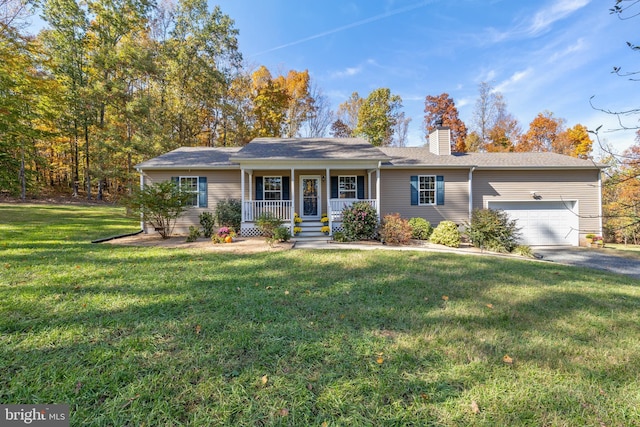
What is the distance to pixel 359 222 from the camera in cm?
934

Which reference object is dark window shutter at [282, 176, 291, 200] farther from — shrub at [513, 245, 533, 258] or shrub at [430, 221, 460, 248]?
Result: shrub at [513, 245, 533, 258]

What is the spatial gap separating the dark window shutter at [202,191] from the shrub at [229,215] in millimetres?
1003

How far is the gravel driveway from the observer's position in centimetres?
704

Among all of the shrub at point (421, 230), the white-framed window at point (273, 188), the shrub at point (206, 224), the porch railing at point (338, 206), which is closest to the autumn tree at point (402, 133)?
the shrub at point (421, 230)

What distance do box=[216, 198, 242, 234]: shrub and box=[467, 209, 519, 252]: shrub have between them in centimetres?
906

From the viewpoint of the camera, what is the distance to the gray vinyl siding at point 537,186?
11.7 m

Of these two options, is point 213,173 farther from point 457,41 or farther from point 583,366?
point 457,41

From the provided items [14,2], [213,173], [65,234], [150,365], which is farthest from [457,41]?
[14,2]

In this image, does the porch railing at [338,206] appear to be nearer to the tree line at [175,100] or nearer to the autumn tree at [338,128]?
the tree line at [175,100]

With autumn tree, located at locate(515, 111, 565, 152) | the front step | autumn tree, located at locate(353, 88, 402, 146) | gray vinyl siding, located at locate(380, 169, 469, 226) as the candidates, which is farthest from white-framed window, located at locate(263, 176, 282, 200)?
autumn tree, located at locate(515, 111, 565, 152)

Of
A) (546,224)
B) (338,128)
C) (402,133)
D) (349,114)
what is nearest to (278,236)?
(546,224)

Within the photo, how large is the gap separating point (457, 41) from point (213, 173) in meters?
14.5

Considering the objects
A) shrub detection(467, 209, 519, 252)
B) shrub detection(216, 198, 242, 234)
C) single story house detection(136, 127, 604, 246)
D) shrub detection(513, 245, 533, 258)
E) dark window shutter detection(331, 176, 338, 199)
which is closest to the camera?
shrub detection(513, 245, 533, 258)

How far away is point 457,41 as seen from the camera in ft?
45.5
